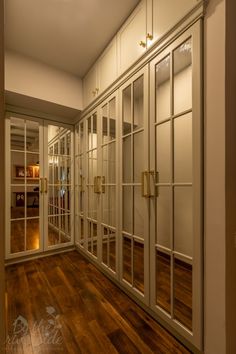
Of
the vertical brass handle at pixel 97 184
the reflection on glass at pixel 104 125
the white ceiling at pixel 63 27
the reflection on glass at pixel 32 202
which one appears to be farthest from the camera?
the reflection on glass at pixel 32 202

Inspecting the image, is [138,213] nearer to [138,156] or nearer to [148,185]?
[148,185]

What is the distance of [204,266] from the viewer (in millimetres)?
1097

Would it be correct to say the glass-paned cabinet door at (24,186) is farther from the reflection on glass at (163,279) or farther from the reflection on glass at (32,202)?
the reflection on glass at (163,279)

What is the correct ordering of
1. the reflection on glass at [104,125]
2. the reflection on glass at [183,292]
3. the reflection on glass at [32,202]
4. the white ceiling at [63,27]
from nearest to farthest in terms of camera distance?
the reflection on glass at [183,292]
the white ceiling at [63,27]
the reflection on glass at [104,125]
the reflection on glass at [32,202]

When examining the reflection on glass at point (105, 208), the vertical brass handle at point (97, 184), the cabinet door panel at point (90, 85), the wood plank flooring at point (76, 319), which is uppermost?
the cabinet door panel at point (90, 85)

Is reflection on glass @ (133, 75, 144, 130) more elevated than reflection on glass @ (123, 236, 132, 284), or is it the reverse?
reflection on glass @ (133, 75, 144, 130)

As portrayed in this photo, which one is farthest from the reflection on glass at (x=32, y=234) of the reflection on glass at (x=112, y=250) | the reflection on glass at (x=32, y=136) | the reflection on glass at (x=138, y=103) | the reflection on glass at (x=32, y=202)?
the reflection on glass at (x=138, y=103)

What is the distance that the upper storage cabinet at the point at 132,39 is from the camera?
1.53 m

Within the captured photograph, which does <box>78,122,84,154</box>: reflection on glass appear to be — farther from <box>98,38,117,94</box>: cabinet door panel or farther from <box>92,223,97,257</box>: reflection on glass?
<box>92,223,97,257</box>: reflection on glass

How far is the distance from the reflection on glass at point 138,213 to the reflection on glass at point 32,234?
1.76 metres

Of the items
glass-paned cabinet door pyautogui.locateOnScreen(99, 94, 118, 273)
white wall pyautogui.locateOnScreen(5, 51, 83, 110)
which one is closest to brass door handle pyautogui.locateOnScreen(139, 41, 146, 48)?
glass-paned cabinet door pyautogui.locateOnScreen(99, 94, 118, 273)

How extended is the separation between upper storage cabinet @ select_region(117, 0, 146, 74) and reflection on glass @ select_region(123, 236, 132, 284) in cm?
171

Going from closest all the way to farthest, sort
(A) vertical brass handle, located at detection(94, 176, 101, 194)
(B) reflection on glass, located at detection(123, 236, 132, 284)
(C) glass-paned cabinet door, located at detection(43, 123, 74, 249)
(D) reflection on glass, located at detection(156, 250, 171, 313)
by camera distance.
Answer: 1. (D) reflection on glass, located at detection(156, 250, 171, 313)
2. (B) reflection on glass, located at detection(123, 236, 132, 284)
3. (A) vertical brass handle, located at detection(94, 176, 101, 194)
4. (C) glass-paned cabinet door, located at detection(43, 123, 74, 249)

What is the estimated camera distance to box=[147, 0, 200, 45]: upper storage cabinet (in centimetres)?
118
